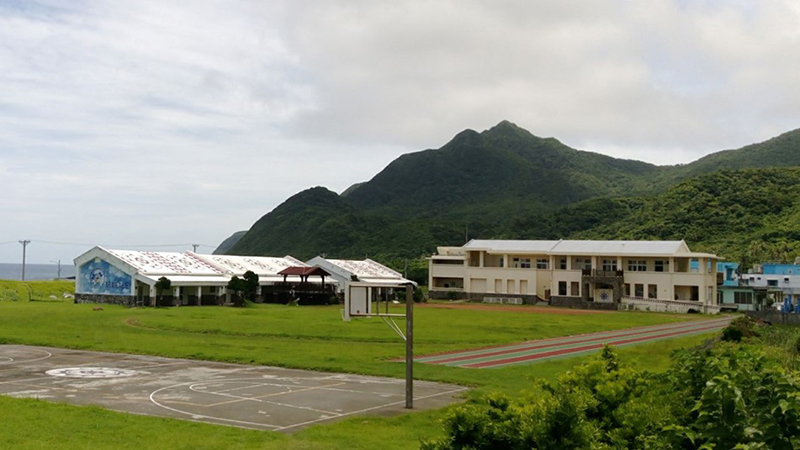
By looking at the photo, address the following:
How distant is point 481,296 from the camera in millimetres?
81500

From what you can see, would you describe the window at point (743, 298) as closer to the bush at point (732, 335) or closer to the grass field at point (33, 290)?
the bush at point (732, 335)

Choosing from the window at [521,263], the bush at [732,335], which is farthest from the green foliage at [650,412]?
the window at [521,263]

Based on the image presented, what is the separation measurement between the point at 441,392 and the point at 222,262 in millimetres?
56151

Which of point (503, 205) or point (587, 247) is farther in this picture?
point (503, 205)

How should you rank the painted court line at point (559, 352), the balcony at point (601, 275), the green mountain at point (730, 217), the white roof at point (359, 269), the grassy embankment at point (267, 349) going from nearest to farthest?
the grassy embankment at point (267, 349)
the painted court line at point (559, 352)
the balcony at point (601, 275)
the white roof at point (359, 269)
the green mountain at point (730, 217)

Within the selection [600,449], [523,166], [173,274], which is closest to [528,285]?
[173,274]

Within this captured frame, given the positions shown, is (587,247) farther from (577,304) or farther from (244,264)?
(244,264)

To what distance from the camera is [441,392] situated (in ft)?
63.5

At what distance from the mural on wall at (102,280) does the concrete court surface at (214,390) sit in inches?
1362

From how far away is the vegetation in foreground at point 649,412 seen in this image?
5.18 meters

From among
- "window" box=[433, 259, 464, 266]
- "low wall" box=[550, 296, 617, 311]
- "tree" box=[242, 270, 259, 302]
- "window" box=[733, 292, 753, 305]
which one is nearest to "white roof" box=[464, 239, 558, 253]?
"window" box=[433, 259, 464, 266]

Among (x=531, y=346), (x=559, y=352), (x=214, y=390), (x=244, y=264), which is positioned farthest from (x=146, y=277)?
(x=214, y=390)

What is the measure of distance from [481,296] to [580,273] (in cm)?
1177

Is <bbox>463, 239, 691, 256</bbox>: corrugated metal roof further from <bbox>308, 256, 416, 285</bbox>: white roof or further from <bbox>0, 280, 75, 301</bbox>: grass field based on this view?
<bbox>0, 280, 75, 301</bbox>: grass field
